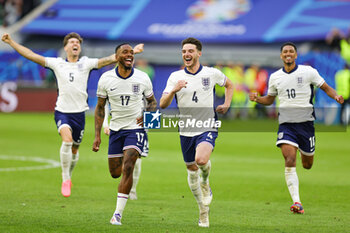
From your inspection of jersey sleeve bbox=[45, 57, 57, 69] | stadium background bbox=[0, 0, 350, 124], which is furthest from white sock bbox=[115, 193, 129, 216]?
stadium background bbox=[0, 0, 350, 124]

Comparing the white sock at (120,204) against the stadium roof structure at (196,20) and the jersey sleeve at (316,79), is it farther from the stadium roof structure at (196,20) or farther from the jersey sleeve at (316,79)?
the stadium roof structure at (196,20)

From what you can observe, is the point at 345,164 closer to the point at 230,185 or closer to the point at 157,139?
the point at 230,185

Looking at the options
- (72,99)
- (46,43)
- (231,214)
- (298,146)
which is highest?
(46,43)

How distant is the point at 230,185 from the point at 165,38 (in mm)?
31469

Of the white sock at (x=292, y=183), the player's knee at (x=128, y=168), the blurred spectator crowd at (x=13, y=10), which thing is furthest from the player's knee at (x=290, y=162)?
the blurred spectator crowd at (x=13, y=10)

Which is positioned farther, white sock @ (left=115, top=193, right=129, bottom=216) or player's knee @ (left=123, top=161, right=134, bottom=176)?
player's knee @ (left=123, top=161, right=134, bottom=176)

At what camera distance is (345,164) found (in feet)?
62.5

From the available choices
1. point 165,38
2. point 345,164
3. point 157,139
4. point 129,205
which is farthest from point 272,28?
point 129,205

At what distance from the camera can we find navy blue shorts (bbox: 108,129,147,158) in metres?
10.3

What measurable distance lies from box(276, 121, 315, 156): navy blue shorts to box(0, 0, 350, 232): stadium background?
1.12 metres

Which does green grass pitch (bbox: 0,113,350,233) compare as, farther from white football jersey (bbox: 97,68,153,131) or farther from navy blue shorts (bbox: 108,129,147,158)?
white football jersey (bbox: 97,68,153,131)

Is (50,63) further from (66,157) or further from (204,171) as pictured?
(204,171)

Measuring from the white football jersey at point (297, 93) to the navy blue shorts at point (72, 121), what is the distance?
12.3 feet

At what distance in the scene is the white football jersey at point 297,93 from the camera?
1198 cm
